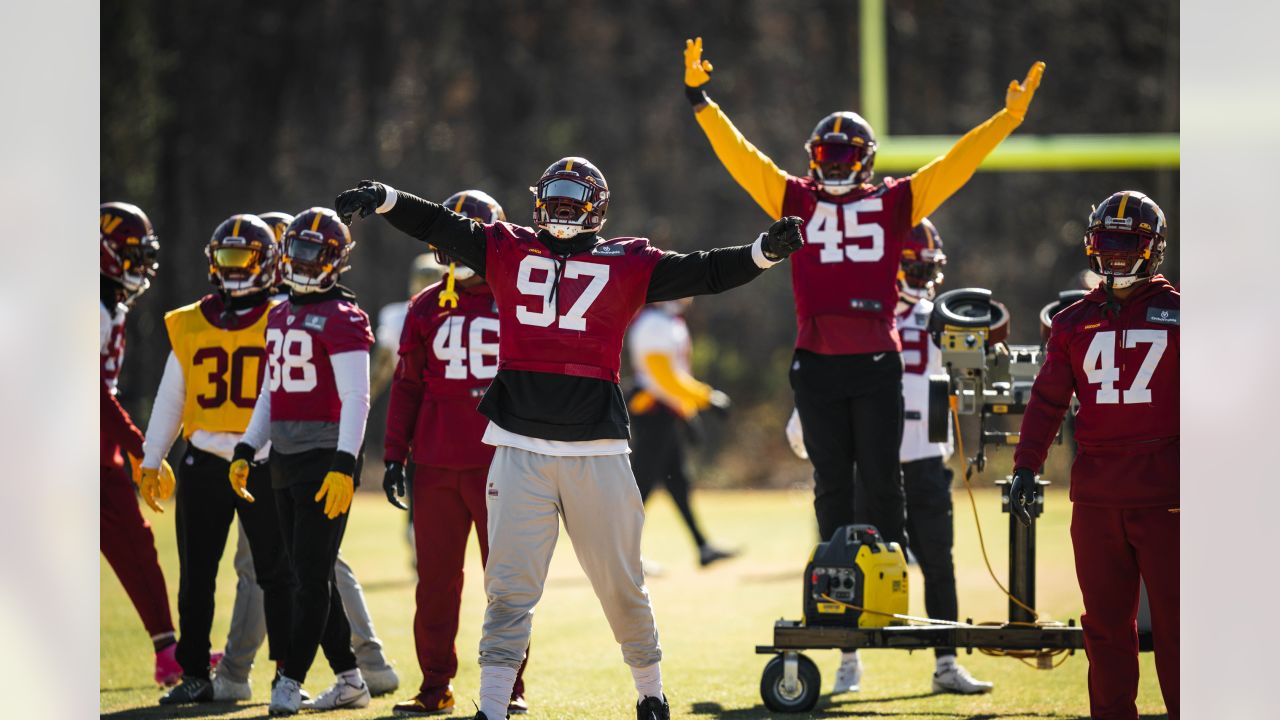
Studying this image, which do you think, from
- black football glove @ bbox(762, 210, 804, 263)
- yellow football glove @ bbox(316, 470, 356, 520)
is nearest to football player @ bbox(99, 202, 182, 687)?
yellow football glove @ bbox(316, 470, 356, 520)

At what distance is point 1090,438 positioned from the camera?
500 centimetres

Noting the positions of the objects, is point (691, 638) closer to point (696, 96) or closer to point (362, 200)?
point (696, 96)

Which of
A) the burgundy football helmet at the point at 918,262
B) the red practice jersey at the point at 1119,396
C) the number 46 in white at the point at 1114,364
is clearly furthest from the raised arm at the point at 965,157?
the number 46 in white at the point at 1114,364

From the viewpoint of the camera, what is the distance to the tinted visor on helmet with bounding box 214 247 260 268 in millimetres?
6348

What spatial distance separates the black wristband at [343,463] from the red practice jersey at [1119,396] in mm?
2376

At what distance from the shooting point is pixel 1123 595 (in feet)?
16.2

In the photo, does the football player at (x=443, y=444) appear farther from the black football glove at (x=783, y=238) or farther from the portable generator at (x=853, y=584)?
the black football glove at (x=783, y=238)

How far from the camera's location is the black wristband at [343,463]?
5645 millimetres

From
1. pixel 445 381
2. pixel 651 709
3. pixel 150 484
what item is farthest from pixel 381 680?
pixel 651 709

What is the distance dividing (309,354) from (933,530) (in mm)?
2849

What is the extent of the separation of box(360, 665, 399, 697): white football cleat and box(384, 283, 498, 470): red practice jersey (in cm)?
105

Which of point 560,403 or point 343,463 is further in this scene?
point 343,463
